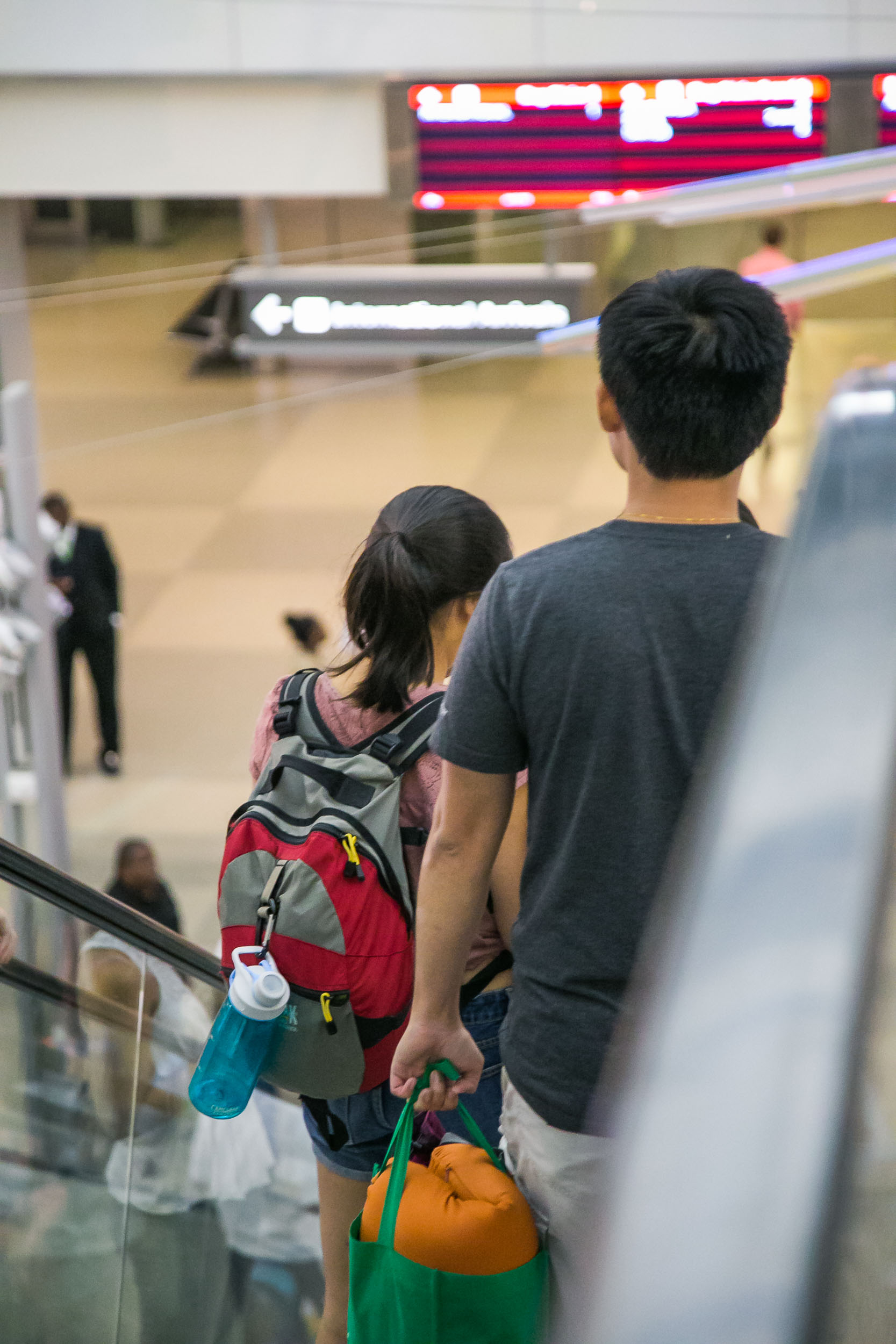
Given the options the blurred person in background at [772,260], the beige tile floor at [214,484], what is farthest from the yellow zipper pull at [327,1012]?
the beige tile floor at [214,484]

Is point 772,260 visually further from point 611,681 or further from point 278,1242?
point 611,681

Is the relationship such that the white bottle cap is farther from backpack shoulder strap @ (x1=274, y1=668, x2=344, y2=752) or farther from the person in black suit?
the person in black suit

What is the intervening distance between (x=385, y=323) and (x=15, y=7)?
2.70 meters

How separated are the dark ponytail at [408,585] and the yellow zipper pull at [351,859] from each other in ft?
0.63

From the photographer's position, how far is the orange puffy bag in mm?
1425

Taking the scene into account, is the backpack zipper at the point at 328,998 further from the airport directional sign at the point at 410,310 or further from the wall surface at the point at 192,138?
the wall surface at the point at 192,138

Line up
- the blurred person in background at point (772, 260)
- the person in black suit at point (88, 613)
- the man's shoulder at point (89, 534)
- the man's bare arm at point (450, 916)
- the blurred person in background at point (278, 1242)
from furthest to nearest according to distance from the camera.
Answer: the man's shoulder at point (89, 534), the person in black suit at point (88, 613), the blurred person in background at point (772, 260), the blurred person in background at point (278, 1242), the man's bare arm at point (450, 916)

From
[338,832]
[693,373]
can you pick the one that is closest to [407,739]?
[338,832]

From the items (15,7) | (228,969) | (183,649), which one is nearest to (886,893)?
(228,969)

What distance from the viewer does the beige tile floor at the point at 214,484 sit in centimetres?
954

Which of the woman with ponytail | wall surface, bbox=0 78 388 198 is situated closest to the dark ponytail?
the woman with ponytail

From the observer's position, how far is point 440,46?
696 cm

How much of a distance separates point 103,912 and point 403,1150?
128cm

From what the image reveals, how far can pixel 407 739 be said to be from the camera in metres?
Result: 1.74
